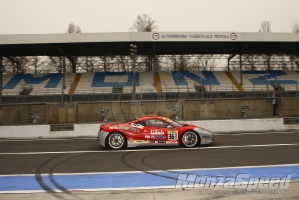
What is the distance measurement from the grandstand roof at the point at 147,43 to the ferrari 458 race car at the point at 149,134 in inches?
599

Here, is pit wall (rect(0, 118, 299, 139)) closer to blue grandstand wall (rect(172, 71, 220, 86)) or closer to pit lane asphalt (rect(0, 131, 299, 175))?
pit lane asphalt (rect(0, 131, 299, 175))

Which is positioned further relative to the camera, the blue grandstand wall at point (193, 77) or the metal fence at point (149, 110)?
the blue grandstand wall at point (193, 77)

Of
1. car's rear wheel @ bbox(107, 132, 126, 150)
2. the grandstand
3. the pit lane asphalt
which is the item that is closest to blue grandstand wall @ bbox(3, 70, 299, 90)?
the grandstand

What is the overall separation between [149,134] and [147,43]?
54.7 ft

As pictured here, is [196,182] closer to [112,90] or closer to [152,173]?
[152,173]

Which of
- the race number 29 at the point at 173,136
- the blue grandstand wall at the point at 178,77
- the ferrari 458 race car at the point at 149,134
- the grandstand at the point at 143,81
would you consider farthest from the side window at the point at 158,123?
the blue grandstand wall at the point at 178,77

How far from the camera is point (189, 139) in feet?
33.4

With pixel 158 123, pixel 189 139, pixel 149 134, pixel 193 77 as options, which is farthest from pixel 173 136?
pixel 193 77

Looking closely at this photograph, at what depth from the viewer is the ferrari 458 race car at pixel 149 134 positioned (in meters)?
10.1

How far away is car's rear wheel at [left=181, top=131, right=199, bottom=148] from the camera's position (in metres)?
10.2

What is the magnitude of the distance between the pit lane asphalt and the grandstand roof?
584 inches

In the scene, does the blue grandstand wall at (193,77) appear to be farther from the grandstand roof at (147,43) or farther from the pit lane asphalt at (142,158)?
the pit lane asphalt at (142,158)

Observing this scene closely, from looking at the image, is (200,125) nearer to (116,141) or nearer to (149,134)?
(149,134)

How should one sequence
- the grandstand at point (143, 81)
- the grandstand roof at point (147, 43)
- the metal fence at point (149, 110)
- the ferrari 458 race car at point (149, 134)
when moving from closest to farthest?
the ferrari 458 race car at point (149, 134)
the metal fence at point (149, 110)
the grandstand at point (143, 81)
the grandstand roof at point (147, 43)
